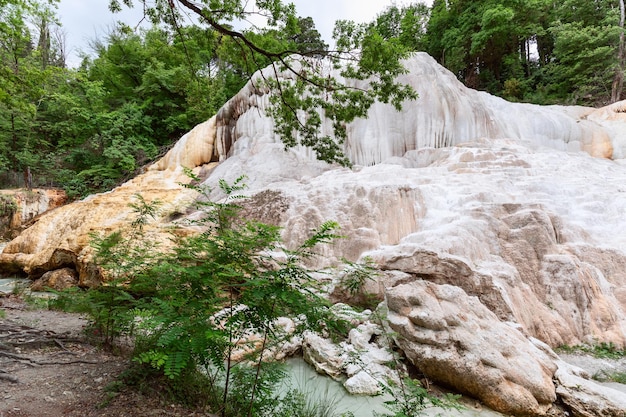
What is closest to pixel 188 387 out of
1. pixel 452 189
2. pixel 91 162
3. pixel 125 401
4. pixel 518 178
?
pixel 125 401

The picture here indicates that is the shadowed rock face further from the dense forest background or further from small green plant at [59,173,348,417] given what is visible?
the dense forest background

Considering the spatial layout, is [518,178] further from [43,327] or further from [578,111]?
[43,327]

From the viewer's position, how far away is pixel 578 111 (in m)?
12.3

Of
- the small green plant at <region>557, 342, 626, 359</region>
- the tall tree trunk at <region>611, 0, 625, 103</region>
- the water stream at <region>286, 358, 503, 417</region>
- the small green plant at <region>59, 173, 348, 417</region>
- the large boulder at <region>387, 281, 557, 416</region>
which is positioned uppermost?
the tall tree trunk at <region>611, 0, 625, 103</region>

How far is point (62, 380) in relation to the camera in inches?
96.7

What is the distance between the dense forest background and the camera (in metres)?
14.2

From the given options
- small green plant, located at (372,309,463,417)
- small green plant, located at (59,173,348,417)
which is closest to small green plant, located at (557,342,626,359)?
small green plant, located at (372,309,463,417)

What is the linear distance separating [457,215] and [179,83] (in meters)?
15.4

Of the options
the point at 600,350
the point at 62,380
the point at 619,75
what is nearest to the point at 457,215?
the point at 600,350

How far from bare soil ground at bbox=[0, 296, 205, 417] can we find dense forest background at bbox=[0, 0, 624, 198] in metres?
11.1

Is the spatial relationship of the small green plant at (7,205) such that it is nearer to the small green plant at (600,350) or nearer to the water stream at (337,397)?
the water stream at (337,397)

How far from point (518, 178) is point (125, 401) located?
30.8 feet

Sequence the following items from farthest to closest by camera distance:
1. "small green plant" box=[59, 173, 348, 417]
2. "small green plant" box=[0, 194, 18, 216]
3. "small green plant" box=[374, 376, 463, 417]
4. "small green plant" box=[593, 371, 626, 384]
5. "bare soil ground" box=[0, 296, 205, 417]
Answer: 1. "small green plant" box=[0, 194, 18, 216]
2. "small green plant" box=[593, 371, 626, 384]
3. "bare soil ground" box=[0, 296, 205, 417]
4. "small green plant" box=[374, 376, 463, 417]
5. "small green plant" box=[59, 173, 348, 417]

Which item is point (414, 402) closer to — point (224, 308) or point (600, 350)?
point (224, 308)
